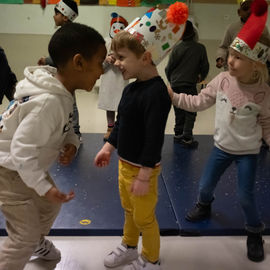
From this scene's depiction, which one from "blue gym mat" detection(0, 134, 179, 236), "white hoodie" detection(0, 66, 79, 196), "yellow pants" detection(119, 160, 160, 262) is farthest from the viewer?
"blue gym mat" detection(0, 134, 179, 236)

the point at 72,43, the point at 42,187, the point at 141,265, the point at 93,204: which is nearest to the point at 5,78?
the point at 93,204

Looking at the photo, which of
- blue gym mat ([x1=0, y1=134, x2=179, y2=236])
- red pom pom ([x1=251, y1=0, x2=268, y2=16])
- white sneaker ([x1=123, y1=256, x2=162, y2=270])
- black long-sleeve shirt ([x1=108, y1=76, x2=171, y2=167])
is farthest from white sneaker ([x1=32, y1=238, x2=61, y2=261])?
red pom pom ([x1=251, y1=0, x2=268, y2=16])

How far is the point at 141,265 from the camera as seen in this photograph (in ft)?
4.58

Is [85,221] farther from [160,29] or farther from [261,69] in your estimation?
[261,69]

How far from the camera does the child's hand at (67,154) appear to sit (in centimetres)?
122

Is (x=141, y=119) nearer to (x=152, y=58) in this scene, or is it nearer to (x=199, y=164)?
(x=152, y=58)

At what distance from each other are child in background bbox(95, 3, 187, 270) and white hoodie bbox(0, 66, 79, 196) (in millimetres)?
259

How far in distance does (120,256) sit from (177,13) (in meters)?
1.09

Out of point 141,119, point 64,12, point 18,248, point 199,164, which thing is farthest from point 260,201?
point 64,12

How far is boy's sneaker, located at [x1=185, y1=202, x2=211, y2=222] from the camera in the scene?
1742 millimetres

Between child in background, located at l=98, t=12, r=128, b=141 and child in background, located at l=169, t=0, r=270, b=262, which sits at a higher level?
child in background, located at l=169, t=0, r=270, b=262

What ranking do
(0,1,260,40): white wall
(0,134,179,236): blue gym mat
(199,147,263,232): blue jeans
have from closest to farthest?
(199,147,263,232): blue jeans
(0,134,179,236): blue gym mat
(0,1,260,40): white wall

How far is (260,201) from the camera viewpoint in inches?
76.9

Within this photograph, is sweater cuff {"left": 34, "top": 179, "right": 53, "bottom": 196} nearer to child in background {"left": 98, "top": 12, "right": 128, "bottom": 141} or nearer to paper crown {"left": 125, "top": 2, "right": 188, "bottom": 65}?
paper crown {"left": 125, "top": 2, "right": 188, "bottom": 65}
